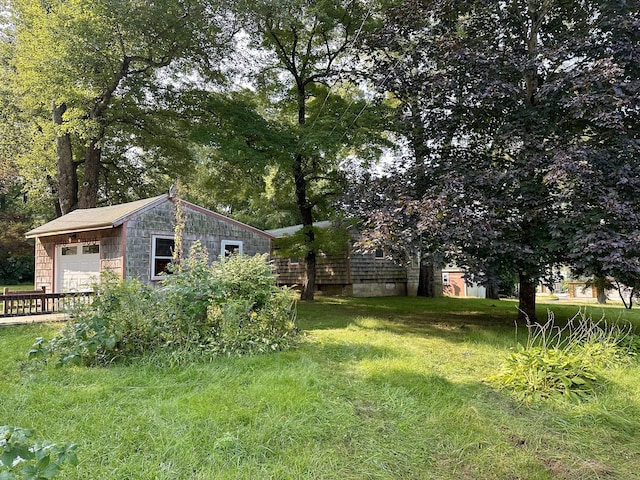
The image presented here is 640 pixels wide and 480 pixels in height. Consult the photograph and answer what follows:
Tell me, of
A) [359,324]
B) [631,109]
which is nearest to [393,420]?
[359,324]

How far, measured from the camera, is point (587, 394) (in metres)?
4.01

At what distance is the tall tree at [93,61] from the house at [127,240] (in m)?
1.82

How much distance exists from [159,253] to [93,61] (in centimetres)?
503

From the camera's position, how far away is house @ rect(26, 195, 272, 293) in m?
10.3

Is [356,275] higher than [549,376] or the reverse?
higher

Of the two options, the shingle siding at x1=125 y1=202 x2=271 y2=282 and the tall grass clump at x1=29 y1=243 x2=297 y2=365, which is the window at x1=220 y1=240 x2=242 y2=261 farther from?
the tall grass clump at x1=29 y1=243 x2=297 y2=365

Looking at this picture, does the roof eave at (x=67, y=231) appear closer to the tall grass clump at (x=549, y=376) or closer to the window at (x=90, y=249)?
the window at (x=90, y=249)

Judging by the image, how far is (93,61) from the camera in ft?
31.8

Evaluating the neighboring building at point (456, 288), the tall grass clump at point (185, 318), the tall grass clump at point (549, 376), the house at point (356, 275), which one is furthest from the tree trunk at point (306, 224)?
the neighboring building at point (456, 288)

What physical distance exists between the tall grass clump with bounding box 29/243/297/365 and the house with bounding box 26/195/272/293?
446 cm

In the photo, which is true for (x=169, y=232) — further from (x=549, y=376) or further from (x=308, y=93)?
(x=549, y=376)

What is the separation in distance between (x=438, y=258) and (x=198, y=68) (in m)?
9.89

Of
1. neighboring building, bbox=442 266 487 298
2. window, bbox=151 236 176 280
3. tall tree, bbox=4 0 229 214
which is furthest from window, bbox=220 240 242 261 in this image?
neighboring building, bbox=442 266 487 298

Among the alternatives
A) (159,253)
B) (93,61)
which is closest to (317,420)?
(159,253)
